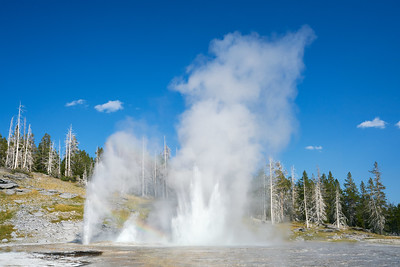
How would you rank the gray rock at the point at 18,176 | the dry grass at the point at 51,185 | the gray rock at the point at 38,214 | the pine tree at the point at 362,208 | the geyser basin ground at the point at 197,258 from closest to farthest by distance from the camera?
the geyser basin ground at the point at 197,258
the gray rock at the point at 38,214
the gray rock at the point at 18,176
the dry grass at the point at 51,185
the pine tree at the point at 362,208

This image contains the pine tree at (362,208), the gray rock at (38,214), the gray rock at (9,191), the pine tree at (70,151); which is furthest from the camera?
the pine tree at (70,151)

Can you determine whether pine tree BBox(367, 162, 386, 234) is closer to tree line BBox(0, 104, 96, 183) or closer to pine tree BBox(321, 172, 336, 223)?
pine tree BBox(321, 172, 336, 223)

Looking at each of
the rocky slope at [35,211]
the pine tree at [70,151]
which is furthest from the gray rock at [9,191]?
the pine tree at [70,151]

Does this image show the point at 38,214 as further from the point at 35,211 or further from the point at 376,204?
the point at 376,204

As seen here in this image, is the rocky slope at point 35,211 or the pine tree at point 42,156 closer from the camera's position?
the rocky slope at point 35,211

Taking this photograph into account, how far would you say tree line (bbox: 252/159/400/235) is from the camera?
72950 mm

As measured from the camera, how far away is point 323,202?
7712cm

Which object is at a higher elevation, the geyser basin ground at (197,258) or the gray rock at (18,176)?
the gray rock at (18,176)

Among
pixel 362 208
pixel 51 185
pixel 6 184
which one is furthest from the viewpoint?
pixel 362 208

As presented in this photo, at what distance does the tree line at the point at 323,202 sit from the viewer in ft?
239

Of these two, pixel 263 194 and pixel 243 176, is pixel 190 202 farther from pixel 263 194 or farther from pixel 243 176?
pixel 263 194

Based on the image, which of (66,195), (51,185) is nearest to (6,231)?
(66,195)

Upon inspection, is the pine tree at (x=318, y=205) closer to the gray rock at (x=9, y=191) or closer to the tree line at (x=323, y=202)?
the tree line at (x=323, y=202)

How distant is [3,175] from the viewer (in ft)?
207
